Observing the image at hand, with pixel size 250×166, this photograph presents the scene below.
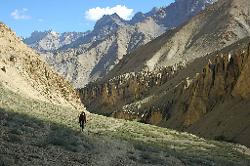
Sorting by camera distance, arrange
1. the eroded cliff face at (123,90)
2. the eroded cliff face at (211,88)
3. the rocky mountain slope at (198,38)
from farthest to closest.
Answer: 1. the rocky mountain slope at (198,38)
2. the eroded cliff face at (123,90)
3. the eroded cliff face at (211,88)

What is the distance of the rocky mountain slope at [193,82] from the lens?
63688mm

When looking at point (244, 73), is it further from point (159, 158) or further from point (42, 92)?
point (159, 158)

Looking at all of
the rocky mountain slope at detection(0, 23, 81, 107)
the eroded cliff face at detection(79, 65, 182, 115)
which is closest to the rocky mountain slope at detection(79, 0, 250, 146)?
the eroded cliff face at detection(79, 65, 182, 115)

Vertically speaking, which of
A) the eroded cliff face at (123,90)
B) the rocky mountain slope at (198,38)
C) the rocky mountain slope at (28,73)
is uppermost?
the rocky mountain slope at (198,38)

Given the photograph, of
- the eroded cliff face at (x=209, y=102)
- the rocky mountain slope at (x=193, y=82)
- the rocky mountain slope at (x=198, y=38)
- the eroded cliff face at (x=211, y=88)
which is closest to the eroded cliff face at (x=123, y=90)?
the rocky mountain slope at (x=193, y=82)

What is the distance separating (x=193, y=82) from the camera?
3359 inches

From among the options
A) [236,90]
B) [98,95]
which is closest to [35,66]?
[236,90]

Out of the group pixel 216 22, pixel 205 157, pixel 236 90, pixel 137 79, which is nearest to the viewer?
pixel 205 157

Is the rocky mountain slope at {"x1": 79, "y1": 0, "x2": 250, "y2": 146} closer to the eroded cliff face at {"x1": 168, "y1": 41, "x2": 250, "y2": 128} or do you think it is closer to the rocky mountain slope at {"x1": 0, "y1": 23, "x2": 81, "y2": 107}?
the eroded cliff face at {"x1": 168, "y1": 41, "x2": 250, "y2": 128}

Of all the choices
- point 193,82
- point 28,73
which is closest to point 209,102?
point 193,82

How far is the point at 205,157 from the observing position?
2623cm

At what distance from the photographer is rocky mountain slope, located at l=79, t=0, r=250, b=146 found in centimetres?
6369

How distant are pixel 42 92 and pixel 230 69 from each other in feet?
107

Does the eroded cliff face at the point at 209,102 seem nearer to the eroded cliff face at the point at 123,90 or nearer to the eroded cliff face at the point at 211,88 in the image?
the eroded cliff face at the point at 211,88
